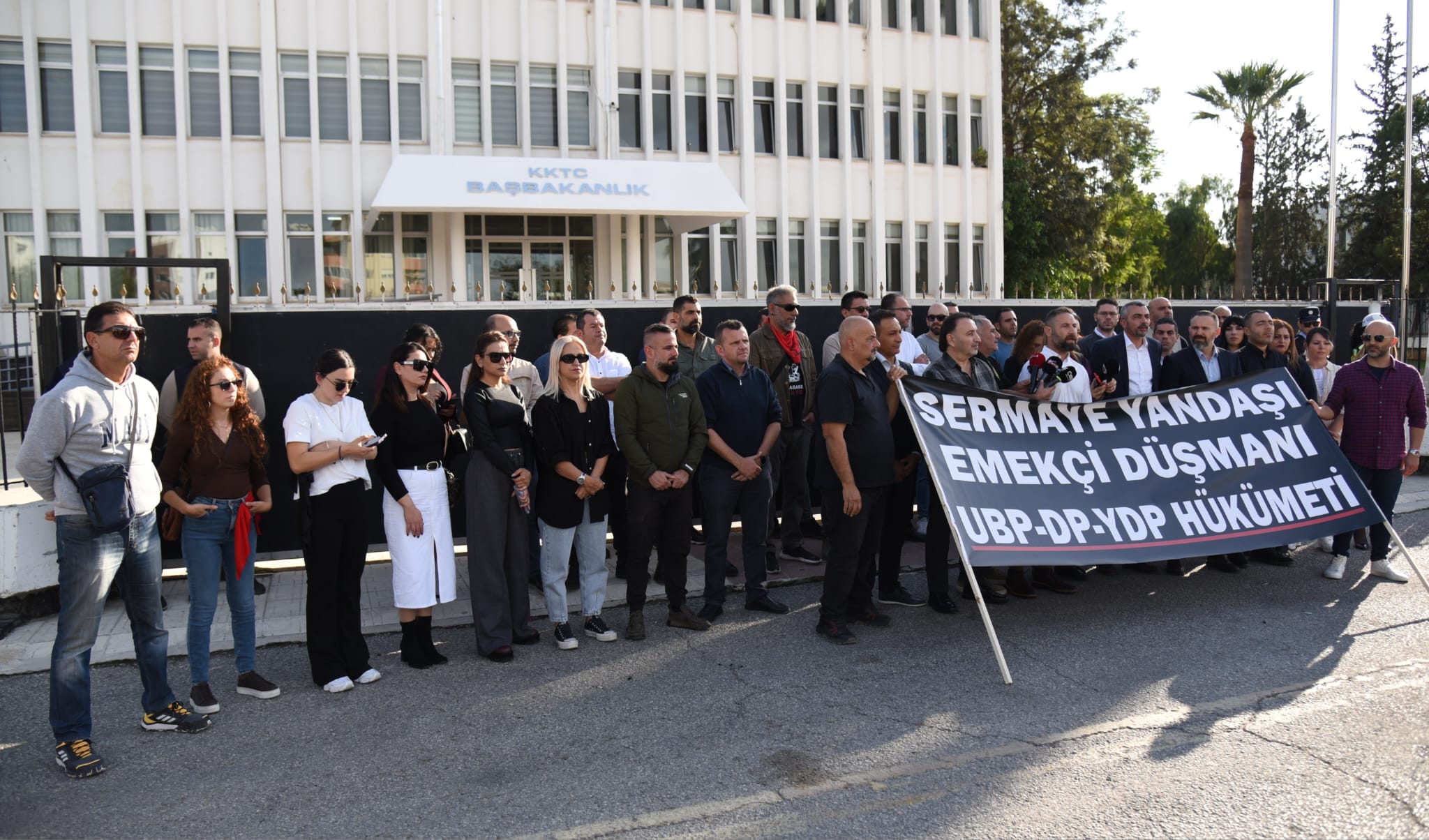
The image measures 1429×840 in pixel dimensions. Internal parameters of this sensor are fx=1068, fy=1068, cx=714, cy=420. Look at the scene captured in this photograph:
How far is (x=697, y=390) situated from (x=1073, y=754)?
11.8ft

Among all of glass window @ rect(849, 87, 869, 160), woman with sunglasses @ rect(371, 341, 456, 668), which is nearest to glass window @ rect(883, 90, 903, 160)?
glass window @ rect(849, 87, 869, 160)

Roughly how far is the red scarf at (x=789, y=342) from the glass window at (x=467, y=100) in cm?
1944

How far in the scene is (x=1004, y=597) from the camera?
7496 millimetres

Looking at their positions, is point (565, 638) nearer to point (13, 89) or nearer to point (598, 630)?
point (598, 630)

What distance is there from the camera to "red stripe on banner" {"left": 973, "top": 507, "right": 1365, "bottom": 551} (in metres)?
6.54

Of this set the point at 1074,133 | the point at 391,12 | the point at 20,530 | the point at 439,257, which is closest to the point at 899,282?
the point at 1074,133

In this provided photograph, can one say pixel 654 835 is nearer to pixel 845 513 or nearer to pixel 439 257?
pixel 845 513

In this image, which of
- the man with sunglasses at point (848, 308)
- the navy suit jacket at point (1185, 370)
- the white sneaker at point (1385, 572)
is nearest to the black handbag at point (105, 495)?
the man with sunglasses at point (848, 308)

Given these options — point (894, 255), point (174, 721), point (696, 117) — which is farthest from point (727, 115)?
point (174, 721)

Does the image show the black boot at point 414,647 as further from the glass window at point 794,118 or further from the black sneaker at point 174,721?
the glass window at point 794,118

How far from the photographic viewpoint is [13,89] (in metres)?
23.6

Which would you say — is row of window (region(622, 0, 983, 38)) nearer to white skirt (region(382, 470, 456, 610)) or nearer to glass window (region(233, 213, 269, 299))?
glass window (region(233, 213, 269, 299))

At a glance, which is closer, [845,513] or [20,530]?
[845,513]

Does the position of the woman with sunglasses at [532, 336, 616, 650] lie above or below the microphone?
below
